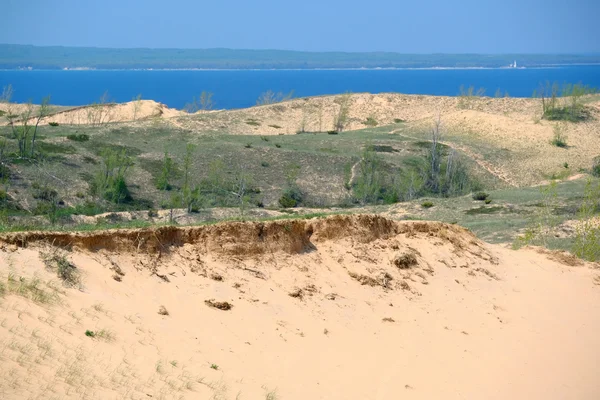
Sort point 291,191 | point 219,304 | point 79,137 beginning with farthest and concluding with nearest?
point 79,137, point 291,191, point 219,304

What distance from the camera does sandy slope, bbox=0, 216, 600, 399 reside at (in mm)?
12305

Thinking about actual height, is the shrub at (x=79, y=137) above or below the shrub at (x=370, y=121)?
above

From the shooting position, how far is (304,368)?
14.8 meters

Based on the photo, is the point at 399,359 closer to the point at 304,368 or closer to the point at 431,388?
the point at 431,388

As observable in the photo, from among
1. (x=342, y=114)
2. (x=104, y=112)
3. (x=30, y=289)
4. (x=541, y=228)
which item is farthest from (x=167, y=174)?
(x=30, y=289)

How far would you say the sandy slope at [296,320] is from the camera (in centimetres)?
1230

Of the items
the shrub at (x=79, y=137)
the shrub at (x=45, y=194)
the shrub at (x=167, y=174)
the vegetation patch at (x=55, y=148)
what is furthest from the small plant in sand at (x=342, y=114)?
the shrub at (x=45, y=194)

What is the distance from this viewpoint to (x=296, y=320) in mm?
16547

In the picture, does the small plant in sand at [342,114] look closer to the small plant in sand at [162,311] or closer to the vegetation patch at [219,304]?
the vegetation patch at [219,304]

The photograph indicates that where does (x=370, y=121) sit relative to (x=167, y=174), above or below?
above

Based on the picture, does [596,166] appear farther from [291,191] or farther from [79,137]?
[79,137]

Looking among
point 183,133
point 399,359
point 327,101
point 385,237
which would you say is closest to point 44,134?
point 183,133

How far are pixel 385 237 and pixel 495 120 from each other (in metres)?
75.9

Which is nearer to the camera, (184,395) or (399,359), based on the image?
(184,395)
